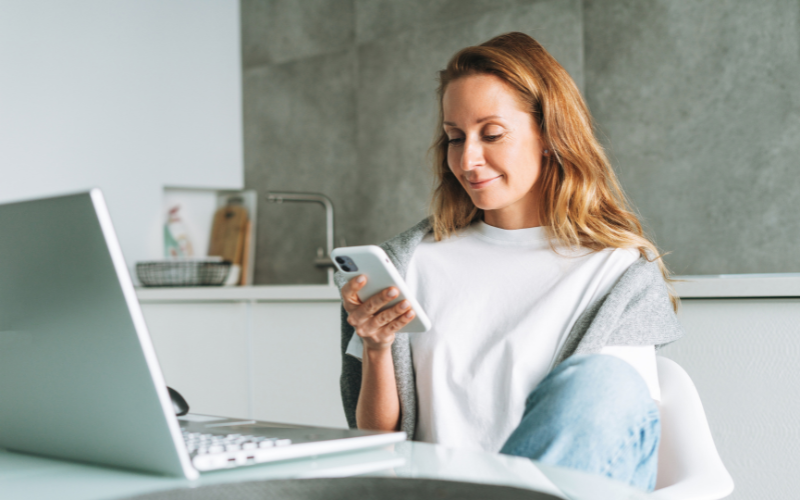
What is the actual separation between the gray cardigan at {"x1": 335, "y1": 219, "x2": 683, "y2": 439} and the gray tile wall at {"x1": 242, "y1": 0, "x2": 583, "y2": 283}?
1.50 meters

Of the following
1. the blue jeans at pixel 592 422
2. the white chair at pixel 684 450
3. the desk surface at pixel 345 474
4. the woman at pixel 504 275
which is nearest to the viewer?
the desk surface at pixel 345 474

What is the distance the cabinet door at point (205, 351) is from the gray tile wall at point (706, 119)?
1311 millimetres

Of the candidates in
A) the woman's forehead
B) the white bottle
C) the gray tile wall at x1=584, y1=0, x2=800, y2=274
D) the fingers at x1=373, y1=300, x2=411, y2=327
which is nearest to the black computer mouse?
the fingers at x1=373, y1=300, x2=411, y2=327

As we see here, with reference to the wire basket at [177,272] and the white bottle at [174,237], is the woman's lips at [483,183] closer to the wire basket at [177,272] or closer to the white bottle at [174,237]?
the wire basket at [177,272]

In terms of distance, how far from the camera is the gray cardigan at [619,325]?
3.44 ft

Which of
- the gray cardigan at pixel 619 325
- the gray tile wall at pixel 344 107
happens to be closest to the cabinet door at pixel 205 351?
the gray tile wall at pixel 344 107

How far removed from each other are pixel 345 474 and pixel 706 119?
77.6 inches

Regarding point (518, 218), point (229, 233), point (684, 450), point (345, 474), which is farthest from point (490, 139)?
point (229, 233)

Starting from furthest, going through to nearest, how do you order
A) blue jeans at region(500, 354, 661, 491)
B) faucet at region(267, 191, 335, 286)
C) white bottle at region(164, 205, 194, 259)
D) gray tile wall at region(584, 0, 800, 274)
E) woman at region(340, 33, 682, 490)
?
white bottle at region(164, 205, 194, 259) → faucet at region(267, 191, 335, 286) → gray tile wall at region(584, 0, 800, 274) → woman at region(340, 33, 682, 490) → blue jeans at region(500, 354, 661, 491)

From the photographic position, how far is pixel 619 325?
1.06 metres

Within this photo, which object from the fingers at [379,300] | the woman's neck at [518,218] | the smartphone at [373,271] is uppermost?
the woman's neck at [518,218]

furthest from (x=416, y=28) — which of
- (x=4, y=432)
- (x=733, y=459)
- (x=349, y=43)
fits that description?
Answer: (x=4, y=432)

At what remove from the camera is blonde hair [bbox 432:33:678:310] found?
122cm

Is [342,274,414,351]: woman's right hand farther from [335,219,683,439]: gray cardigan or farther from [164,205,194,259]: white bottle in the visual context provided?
[164,205,194,259]: white bottle
